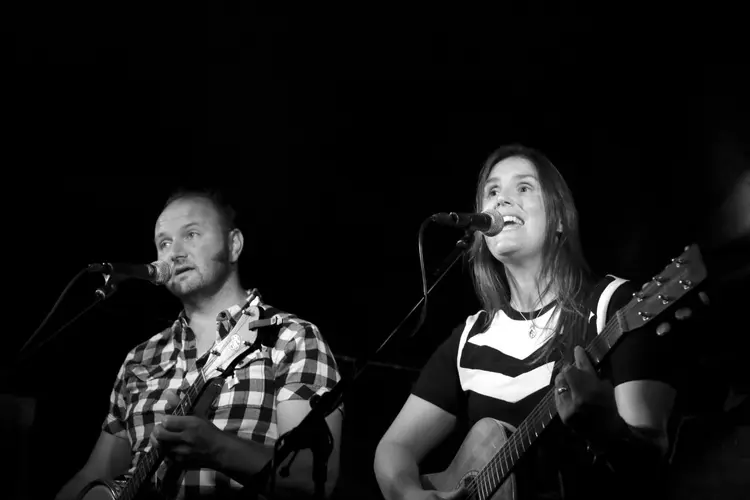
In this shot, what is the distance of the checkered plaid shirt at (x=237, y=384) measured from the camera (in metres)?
2.86

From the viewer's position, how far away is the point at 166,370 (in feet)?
10.7

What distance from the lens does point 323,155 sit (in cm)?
427

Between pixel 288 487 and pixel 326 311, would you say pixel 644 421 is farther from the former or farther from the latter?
pixel 326 311

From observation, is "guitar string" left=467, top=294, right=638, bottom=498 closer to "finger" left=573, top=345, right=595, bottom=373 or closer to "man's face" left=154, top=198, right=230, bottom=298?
"finger" left=573, top=345, right=595, bottom=373

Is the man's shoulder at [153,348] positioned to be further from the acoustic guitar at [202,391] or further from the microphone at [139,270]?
the acoustic guitar at [202,391]

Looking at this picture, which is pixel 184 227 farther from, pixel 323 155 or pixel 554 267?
pixel 554 267

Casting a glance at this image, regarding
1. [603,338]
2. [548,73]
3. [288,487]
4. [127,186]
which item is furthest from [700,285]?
[127,186]

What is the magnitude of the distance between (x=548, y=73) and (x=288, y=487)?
95.0 inches

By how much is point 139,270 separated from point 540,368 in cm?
167

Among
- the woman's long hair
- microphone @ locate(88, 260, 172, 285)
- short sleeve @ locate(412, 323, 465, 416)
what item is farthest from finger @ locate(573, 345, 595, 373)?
microphone @ locate(88, 260, 172, 285)

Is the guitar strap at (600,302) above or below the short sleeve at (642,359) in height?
above

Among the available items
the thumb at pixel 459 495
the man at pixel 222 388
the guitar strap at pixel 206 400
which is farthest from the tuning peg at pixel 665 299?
the man at pixel 222 388

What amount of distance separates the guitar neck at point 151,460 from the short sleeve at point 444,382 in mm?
863

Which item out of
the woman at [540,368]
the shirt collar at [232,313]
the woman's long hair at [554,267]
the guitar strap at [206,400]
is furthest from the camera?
the shirt collar at [232,313]
